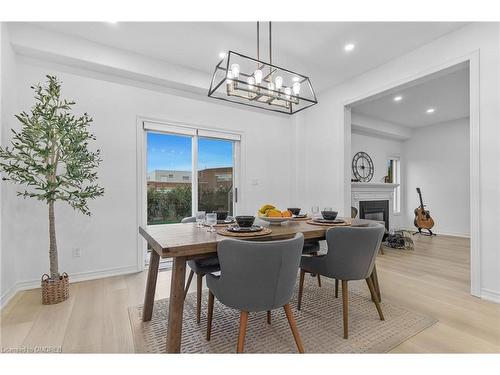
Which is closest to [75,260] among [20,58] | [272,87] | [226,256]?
[20,58]

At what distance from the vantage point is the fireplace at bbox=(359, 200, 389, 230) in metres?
5.35

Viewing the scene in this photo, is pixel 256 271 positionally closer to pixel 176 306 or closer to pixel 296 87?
pixel 176 306

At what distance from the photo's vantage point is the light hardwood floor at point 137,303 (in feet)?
5.58

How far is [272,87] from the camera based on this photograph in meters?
2.19

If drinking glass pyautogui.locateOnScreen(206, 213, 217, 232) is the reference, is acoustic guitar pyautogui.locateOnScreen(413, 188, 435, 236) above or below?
below

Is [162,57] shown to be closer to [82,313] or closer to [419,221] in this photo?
[82,313]

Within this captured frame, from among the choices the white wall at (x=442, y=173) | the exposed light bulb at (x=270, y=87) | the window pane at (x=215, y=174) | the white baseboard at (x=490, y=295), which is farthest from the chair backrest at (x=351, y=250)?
the white wall at (x=442, y=173)

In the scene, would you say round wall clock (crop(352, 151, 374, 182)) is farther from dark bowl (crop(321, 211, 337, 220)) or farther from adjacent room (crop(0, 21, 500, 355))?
dark bowl (crop(321, 211, 337, 220))

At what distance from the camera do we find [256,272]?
1.35 m

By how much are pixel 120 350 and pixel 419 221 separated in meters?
6.34

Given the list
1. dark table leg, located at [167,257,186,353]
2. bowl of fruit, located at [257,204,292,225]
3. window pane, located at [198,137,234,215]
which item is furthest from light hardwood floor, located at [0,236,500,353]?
window pane, located at [198,137,234,215]

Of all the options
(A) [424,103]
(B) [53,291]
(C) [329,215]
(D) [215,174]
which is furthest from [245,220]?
(A) [424,103]

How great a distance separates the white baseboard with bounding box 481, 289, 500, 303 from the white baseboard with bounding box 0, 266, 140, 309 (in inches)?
154
